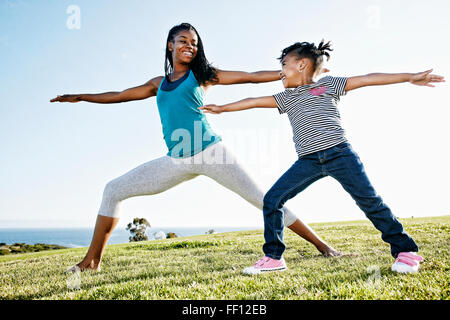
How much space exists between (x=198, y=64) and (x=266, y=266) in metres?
2.59

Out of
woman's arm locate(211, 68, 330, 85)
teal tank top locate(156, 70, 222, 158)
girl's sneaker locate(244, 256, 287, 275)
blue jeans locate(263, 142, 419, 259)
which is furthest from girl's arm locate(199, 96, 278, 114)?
girl's sneaker locate(244, 256, 287, 275)

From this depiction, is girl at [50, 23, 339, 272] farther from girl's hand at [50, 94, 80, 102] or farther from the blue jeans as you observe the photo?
girl's hand at [50, 94, 80, 102]

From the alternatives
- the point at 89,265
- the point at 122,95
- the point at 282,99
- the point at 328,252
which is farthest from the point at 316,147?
the point at 89,265

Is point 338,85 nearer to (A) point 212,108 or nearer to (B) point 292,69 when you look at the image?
(B) point 292,69

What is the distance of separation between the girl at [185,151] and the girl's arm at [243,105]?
188 millimetres

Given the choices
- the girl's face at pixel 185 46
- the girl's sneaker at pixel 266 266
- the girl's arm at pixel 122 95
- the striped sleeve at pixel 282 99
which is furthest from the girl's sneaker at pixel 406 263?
the girl's arm at pixel 122 95

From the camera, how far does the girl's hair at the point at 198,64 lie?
4215mm

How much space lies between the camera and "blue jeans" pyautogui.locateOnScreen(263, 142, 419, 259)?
3.35 metres

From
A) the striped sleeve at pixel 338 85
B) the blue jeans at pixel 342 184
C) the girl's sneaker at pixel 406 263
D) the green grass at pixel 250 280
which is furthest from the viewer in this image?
the striped sleeve at pixel 338 85

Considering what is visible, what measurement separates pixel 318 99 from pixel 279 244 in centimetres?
162

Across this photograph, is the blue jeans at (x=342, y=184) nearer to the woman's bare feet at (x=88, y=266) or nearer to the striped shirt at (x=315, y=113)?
the striped shirt at (x=315, y=113)

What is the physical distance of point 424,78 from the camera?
342 cm

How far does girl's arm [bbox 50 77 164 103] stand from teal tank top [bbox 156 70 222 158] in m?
0.60

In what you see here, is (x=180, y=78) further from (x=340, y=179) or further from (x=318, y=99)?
(x=340, y=179)
